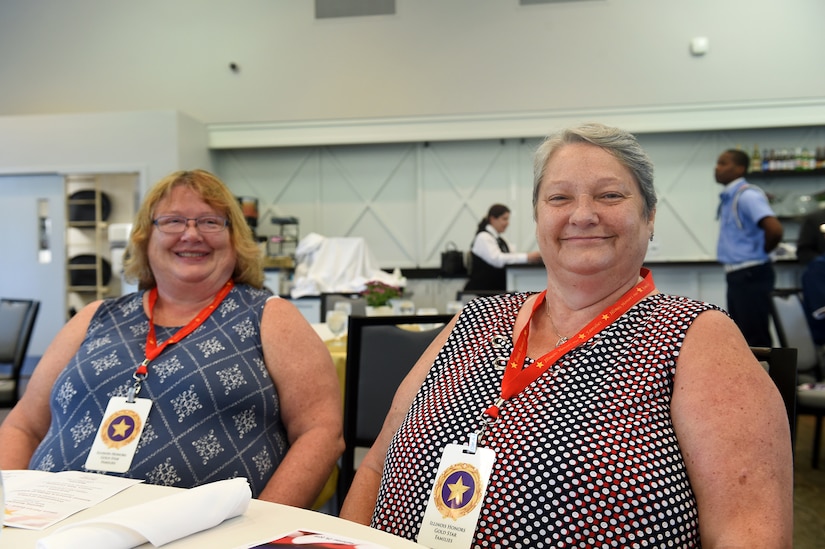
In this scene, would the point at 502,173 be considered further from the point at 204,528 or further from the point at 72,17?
the point at 204,528

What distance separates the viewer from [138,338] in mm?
1732

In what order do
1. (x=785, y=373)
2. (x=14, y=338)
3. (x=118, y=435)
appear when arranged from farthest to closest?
(x=14, y=338) < (x=118, y=435) < (x=785, y=373)

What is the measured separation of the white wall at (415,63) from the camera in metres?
7.55

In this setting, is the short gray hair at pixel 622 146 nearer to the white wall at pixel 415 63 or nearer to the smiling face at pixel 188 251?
the smiling face at pixel 188 251

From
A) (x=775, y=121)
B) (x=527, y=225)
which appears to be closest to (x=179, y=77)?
(x=527, y=225)

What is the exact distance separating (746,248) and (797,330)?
1739 millimetres

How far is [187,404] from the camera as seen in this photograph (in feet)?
5.16

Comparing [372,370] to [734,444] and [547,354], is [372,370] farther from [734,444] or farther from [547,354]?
[734,444]

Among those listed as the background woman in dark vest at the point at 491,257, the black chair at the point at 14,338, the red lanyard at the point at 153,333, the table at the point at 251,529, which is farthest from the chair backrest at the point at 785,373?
the background woman in dark vest at the point at 491,257

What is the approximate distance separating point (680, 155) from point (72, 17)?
7777 mm

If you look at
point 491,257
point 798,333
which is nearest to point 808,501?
point 798,333

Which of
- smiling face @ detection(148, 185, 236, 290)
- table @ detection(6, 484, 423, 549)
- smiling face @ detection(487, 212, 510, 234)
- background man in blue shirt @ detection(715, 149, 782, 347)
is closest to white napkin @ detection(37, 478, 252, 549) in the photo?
table @ detection(6, 484, 423, 549)

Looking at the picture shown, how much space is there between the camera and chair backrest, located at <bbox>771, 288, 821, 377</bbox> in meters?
3.27

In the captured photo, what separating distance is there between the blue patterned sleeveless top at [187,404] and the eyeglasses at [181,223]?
28 centimetres
